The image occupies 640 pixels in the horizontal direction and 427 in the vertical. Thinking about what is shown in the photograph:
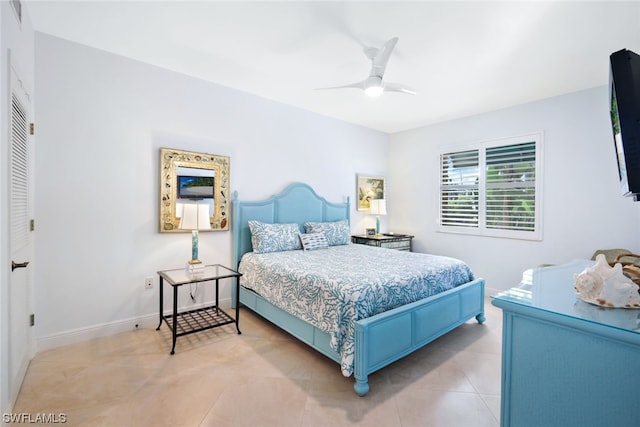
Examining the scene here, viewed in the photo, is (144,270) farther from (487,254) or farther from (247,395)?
(487,254)

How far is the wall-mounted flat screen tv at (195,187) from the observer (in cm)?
317

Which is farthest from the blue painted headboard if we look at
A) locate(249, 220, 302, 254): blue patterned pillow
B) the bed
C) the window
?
the window

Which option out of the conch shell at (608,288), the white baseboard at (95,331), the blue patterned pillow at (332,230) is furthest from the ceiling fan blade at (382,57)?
the white baseboard at (95,331)

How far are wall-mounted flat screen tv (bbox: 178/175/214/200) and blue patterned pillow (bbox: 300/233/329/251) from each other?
4.06ft

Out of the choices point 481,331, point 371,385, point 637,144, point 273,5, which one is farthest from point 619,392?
point 273,5

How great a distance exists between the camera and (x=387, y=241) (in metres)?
4.69

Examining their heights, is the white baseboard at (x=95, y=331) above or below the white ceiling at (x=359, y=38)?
below

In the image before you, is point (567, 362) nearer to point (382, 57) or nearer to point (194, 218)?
point (382, 57)

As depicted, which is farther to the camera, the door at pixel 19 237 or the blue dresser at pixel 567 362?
the door at pixel 19 237

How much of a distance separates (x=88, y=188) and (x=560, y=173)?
5.17 metres

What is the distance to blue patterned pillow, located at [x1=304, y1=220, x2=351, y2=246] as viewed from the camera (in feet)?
13.3

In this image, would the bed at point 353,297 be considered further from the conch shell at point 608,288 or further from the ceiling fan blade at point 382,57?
the ceiling fan blade at point 382,57

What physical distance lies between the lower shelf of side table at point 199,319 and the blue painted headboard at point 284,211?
0.60 metres

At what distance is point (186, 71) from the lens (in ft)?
10.3
